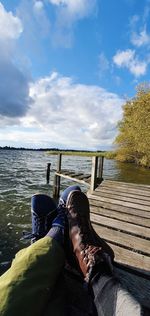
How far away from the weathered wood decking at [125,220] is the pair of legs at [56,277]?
1.00 m

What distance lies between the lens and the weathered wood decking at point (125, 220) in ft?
10.9

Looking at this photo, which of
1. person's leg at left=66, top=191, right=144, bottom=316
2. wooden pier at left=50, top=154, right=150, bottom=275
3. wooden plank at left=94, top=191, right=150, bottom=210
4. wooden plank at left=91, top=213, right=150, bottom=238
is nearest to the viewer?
person's leg at left=66, top=191, right=144, bottom=316

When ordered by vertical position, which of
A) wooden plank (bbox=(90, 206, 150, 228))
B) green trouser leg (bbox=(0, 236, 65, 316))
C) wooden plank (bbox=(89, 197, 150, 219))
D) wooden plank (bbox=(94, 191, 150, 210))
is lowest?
wooden plank (bbox=(90, 206, 150, 228))

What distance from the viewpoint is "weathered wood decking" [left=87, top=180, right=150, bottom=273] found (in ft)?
10.9

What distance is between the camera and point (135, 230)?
4.08 m

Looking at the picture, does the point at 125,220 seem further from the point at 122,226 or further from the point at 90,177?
the point at 90,177

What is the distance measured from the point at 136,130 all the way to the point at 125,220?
19.9 meters

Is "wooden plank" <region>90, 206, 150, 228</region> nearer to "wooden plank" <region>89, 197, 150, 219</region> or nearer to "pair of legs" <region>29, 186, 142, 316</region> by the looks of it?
"wooden plank" <region>89, 197, 150, 219</region>

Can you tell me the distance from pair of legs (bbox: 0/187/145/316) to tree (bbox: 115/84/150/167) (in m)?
20.2

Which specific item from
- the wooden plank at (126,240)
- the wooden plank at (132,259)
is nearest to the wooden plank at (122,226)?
the wooden plank at (126,240)

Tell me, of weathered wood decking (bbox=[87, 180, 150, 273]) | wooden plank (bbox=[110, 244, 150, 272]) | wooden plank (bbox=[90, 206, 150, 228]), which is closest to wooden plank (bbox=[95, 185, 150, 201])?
weathered wood decking (bbox=[87, 180, 150, 273])

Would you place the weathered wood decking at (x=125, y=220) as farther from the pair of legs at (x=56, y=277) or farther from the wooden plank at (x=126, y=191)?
the pair of legs at (x=56, y=277)

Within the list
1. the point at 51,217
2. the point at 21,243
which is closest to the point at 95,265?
the point at 51,217

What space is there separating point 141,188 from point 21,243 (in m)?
3.57
